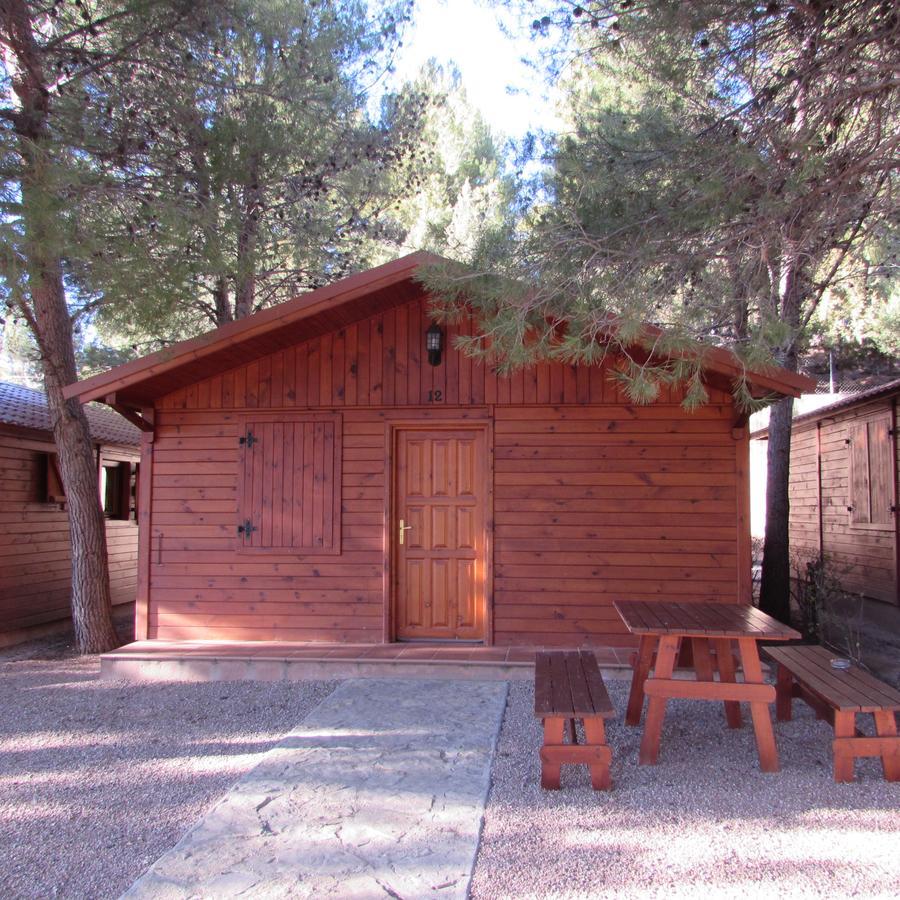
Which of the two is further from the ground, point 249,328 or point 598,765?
point 249,328

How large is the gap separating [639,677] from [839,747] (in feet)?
3.88

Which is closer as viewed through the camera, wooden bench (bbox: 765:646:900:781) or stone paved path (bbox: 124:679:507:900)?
stone paved path (bbox: 124:679:507:900)

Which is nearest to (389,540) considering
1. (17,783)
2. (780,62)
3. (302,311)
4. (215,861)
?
(302,311)

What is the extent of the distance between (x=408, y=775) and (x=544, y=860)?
3.69 feet

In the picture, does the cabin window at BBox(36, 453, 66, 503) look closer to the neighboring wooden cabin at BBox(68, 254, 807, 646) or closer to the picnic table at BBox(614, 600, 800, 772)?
the neighboring wooden cabin at BBox(68, 254, 807, 646)

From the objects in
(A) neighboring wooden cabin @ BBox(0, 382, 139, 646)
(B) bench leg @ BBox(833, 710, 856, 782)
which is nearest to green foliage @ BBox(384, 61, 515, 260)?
(A) neighboring wooden cabin @ BBox(0, 382, 139, 646)

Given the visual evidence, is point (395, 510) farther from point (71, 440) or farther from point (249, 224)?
point (71, 440)

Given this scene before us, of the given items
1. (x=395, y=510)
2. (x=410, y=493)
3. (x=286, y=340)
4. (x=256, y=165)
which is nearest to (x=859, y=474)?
(x=410, y=493)

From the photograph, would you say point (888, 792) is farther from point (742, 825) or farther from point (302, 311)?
point (302, 311)

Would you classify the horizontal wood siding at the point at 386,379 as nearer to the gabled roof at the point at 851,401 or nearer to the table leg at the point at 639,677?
the table leg at the point at 639,677

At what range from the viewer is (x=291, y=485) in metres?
6.86

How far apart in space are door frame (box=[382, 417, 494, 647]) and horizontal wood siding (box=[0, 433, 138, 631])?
4570mm

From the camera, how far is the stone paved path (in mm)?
3004

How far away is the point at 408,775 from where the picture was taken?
4105 mm
